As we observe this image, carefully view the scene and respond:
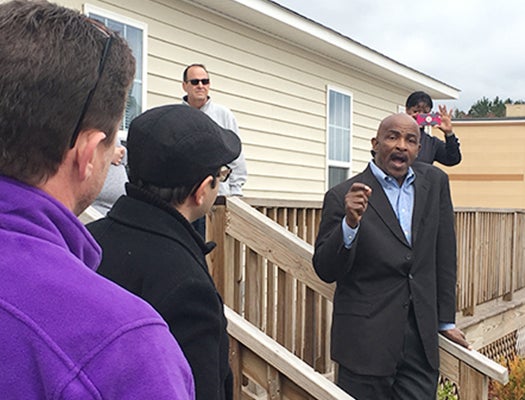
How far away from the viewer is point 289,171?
27.9 ft

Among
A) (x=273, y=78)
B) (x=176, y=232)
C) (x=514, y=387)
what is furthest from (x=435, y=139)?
(x=176, y=232)

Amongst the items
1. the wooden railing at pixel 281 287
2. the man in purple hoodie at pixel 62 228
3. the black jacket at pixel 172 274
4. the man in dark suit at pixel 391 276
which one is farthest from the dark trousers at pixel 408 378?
the man in purple hoodie at pixel 62 228

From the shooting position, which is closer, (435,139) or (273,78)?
(435,139)

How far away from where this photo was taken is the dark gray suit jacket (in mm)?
2910

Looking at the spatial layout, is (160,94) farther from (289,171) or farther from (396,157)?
(396,157)

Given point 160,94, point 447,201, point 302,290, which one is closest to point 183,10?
point 160,94

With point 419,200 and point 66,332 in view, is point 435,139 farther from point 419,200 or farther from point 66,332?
point 66,332

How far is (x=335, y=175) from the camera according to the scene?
9812 mm

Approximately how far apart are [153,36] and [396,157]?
3837mm

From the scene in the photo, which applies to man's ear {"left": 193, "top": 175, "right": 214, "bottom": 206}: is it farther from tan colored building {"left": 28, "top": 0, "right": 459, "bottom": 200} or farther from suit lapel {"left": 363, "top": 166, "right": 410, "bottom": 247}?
tan colored building {"left": 28, "top": 0, "right": 459, "bottom": 200}

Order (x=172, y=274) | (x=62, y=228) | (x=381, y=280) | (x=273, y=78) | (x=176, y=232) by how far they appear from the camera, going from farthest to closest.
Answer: (x=273, y=78)
(x=381, y=280)
(x=176, y=232)
(x=172, y=274)
(x=62, y=228)

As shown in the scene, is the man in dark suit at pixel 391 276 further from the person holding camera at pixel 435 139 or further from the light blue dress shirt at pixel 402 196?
the person holding camera at pixel 435 139

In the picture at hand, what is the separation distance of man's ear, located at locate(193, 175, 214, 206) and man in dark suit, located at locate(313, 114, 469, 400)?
1041mm

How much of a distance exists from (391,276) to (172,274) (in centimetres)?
158
